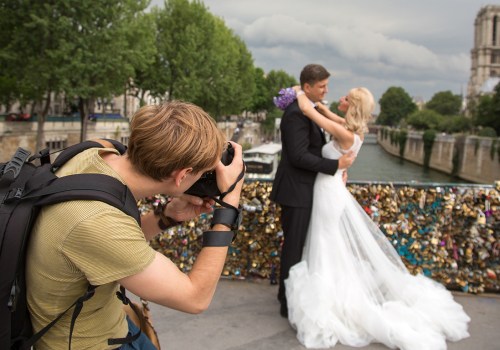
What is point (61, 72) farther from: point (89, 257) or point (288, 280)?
point (89, 257)

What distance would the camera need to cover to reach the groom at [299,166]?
433 centimetres

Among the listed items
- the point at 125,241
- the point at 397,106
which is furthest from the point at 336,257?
the point at 397,106

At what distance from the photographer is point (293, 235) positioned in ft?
14.9

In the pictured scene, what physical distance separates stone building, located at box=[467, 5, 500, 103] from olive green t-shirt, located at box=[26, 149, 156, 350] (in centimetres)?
13181

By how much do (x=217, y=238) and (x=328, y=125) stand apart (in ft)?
8.50

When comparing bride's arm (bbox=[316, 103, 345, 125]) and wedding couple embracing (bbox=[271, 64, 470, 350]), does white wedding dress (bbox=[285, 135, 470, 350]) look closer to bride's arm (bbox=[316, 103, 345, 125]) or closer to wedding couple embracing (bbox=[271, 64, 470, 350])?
wedding couple embracing (bbox=[271, 64, 470, 350])

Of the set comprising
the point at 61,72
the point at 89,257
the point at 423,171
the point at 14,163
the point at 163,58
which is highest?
the point at 163,58

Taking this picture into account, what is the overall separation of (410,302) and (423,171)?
180 feet

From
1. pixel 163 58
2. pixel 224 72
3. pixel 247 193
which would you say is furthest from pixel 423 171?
pixel 247 193

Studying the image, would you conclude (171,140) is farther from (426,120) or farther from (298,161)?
(426,120)

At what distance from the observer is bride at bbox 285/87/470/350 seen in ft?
13.2

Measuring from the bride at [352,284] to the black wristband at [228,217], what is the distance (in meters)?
2.41

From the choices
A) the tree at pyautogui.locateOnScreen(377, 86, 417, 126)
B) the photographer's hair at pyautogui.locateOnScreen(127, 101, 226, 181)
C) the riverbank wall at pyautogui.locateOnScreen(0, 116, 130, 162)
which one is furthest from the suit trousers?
the tree at pyautogui.locateOnScreen(377, 86, 417, 126)

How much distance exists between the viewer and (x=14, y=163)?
63.8 inches
